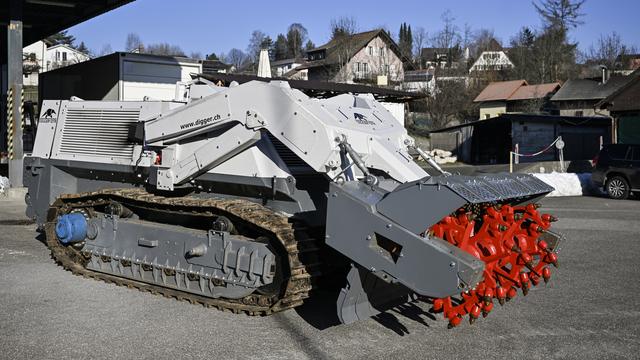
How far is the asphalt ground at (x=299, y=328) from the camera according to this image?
19.0 ft

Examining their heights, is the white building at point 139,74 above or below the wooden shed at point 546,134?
above

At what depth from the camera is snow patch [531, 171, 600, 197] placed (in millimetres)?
20109

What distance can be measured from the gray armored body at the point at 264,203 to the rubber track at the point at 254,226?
2 cm

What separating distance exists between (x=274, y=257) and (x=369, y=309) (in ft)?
3.76

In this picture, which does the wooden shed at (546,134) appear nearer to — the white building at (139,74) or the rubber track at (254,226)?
the white building at (139,74)

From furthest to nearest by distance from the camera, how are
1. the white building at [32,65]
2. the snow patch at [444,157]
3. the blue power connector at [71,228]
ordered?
the white building at [32,65]
the snow patch at [444,157]
the blue power connector at [71,228]

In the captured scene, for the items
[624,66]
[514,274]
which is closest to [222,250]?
[514,274]

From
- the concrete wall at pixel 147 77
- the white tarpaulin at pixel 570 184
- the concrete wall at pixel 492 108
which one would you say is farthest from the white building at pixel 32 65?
the white tarpaulin at pixel 570 184

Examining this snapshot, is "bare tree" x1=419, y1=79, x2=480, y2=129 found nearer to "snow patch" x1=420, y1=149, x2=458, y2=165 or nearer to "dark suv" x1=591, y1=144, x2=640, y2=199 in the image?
"snow patch" x1=420, y1=149, x2=458, y2=165

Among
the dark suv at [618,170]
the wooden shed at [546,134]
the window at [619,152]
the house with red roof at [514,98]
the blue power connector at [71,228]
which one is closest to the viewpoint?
the blue power connector at [71,228]

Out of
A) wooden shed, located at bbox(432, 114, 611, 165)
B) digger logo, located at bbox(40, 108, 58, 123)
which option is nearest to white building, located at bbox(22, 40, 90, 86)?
wooden shed, located at bbox(432, 114, 611, 165)

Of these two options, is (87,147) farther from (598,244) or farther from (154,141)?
(598,244)

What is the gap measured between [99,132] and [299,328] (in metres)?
4.08

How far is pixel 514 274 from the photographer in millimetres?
6008
